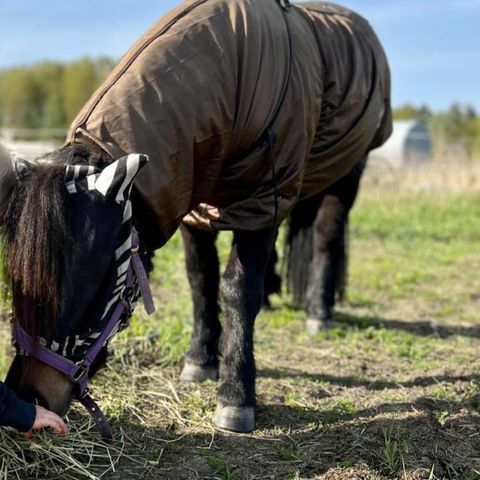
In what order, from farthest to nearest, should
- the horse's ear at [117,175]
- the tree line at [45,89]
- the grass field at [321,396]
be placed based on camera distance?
the tree line at [45,89] → the grass field at [321,396] → the horse's ear at [117,175]

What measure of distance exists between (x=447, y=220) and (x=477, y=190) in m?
2.98

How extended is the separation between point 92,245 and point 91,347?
1.17ft

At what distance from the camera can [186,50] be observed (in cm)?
238

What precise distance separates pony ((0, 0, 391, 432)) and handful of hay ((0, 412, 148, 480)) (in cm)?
22

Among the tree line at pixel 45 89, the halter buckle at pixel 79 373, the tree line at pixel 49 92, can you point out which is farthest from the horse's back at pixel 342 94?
the tree line at pixel 45 89

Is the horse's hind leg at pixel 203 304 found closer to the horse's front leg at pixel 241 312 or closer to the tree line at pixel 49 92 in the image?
the horse's front leg at pixel 241 312

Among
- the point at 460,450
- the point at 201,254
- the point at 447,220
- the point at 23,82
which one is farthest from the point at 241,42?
the point at 23,82

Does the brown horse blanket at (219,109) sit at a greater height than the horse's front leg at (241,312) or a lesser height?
greater

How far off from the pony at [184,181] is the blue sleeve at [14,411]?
0.07 metres

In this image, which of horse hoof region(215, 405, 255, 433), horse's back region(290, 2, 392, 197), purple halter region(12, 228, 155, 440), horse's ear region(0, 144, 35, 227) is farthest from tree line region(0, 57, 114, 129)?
horse's ear region(0, 144, 35, 227)

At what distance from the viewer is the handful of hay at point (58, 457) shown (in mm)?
2195

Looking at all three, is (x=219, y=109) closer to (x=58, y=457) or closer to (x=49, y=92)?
(x=58, y=457)

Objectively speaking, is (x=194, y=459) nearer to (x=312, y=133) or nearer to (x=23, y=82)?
(x=312, y=133)

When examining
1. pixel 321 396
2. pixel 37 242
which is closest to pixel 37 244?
pixel 37 242
